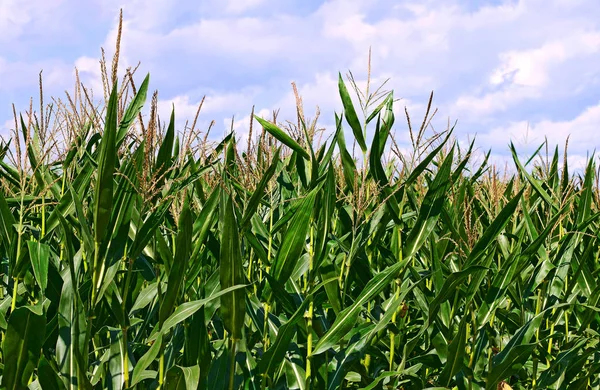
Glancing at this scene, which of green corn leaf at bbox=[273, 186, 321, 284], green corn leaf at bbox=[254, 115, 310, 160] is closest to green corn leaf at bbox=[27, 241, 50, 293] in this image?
green corn leaf at bbox=[273, 186, 321, 284]

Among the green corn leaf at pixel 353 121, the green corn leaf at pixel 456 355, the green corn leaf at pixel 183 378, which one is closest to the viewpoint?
the green corn leaf at pixel 183 378

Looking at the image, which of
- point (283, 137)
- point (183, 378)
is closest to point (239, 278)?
point (183, 378)

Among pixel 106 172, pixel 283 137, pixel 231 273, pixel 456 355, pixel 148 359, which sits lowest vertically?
pixel 456 355

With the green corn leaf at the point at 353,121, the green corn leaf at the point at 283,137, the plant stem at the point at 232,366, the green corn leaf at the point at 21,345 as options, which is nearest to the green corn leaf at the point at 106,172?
the green corn leaf at the point at 21,345

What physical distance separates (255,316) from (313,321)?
0.20 metres

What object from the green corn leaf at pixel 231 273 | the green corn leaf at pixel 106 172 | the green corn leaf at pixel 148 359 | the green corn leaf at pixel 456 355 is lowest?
the green corn leaf at pixel 456 355

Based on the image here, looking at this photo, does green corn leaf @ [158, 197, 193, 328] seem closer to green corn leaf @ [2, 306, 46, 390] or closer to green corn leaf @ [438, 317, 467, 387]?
green corn leaf @ [2, 306, 46, 390]

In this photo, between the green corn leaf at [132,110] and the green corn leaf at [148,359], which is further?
the green corn leaf at [132,110]

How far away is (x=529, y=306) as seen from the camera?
2719mm

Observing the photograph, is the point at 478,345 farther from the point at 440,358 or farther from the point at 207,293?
the point at 207,293

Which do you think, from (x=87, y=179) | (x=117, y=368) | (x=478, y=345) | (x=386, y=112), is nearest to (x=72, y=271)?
(x=117, y=368)

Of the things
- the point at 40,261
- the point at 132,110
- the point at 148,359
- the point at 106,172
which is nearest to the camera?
the point at 106,172

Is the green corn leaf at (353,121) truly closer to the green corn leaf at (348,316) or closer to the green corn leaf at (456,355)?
the green corn leaf at (348,316)

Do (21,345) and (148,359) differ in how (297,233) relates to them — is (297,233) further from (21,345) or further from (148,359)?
(21,345)
